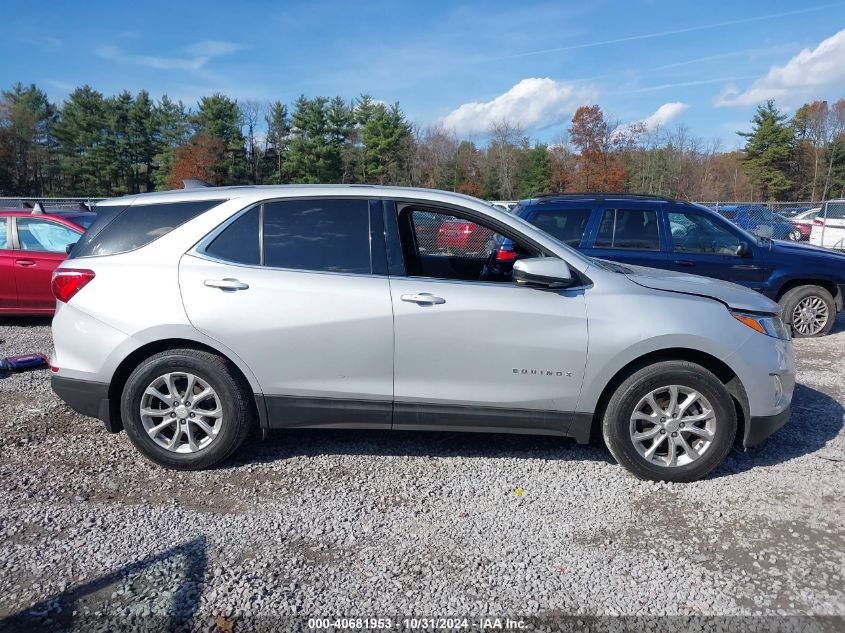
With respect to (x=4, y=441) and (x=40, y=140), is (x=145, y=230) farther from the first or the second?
(x=40, y=140)

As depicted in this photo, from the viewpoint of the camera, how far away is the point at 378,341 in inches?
148

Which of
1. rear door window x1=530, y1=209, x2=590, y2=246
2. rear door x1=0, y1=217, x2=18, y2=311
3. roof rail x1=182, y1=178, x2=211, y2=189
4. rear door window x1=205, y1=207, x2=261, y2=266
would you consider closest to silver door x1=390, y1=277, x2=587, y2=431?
rear door window x1=205, y1=207, x2=261, y2=266

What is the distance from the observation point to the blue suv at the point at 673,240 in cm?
763

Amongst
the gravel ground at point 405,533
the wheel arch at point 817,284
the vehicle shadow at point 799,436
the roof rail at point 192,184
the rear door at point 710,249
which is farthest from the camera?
the wheel arch at point 817,284

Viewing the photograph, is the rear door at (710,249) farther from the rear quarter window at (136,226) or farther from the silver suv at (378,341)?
the rear quarter window at (136,226)

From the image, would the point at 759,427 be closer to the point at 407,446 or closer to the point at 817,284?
the point at 407,446

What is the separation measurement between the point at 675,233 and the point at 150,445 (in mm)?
6542

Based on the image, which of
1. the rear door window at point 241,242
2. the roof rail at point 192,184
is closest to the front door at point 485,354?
the rear door window at point 241,242

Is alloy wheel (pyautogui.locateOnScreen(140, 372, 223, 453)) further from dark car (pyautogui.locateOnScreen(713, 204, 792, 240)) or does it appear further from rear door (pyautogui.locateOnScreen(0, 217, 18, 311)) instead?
dark car (pyautogui.locateOnScreen(713, 204, 792, 240))

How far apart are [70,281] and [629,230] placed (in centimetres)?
623

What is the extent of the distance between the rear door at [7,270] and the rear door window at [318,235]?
222 inches

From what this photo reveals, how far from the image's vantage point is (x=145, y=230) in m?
4.00

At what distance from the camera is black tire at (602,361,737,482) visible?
3.76 metres

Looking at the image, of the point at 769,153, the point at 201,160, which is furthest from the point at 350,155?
the point at 769,153
